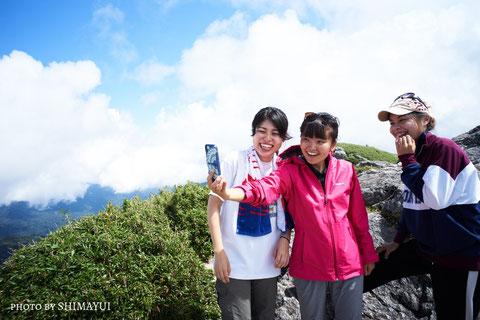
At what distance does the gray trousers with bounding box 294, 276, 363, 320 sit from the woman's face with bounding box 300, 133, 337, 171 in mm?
1225

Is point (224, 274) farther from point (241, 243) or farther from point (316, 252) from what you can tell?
point (316, 252)

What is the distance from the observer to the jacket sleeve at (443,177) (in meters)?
2.23

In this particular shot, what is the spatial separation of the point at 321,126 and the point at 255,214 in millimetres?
1117

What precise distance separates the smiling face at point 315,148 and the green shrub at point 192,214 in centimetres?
408

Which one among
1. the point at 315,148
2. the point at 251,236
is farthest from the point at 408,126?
the point at 251,236

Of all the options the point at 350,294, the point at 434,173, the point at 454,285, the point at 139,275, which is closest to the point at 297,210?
the point at 350,294

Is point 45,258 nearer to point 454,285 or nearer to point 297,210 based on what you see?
point 297,210

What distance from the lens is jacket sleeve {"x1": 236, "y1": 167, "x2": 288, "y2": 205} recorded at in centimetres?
251

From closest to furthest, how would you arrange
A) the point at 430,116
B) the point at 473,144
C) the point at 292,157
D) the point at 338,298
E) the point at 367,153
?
the point at 338,298 → the point at 430,116 → the point at 292,157 → the point at 473,144 → the point at 367,153

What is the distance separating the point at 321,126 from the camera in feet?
8.79

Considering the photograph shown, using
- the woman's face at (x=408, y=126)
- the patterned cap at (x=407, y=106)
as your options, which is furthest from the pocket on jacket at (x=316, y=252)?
the patterned cap at (x=407, y=106)

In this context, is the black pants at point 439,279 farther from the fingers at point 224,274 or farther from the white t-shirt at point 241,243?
the fingers at point 224,274

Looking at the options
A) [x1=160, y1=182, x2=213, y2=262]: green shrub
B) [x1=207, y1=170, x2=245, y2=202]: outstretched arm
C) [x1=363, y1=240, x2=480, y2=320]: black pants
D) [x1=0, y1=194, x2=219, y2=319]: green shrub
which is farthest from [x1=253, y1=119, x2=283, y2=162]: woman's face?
[x1=160, y1=182, x2=213, y2=262]: green shrub

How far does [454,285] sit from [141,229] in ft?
13.3
